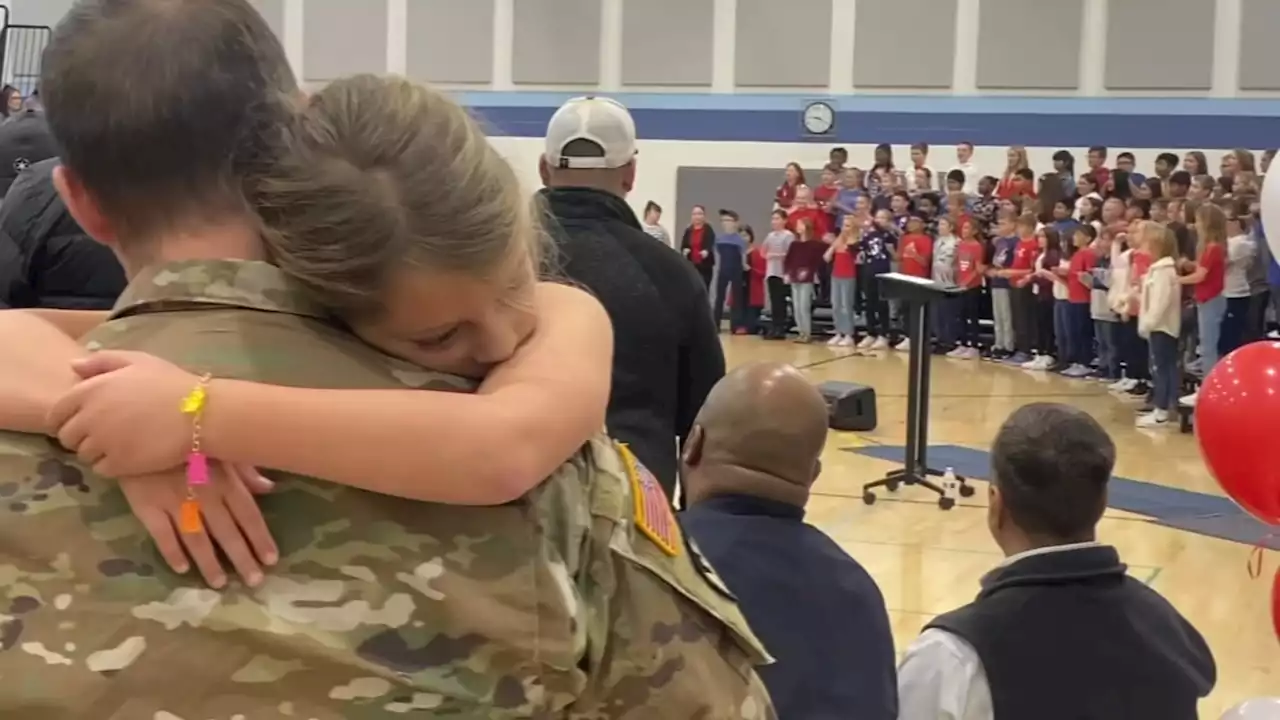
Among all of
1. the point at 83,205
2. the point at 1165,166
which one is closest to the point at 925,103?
the point at 1165,166

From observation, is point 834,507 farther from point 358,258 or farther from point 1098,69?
point 1098,69

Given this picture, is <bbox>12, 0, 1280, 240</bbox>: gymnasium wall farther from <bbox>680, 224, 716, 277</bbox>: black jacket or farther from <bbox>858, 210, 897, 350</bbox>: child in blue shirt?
<bbox>858, 210, 897, 350</bbox>: child in blue shirt

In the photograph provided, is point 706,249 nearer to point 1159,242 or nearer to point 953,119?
point 953,119

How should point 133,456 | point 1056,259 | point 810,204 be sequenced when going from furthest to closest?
point 810,204, point 1056,259, point 133,456

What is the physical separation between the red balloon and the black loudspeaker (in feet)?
9.81

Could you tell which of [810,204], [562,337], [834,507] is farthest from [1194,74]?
[562,337]

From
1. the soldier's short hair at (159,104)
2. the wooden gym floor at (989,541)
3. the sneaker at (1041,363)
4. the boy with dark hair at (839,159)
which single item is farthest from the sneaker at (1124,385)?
the soldier's short hair at (159,104)

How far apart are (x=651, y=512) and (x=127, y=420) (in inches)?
13.5

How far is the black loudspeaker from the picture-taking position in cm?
564

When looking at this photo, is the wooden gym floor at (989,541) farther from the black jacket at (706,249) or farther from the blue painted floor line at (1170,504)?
the black jacket at (706,249)

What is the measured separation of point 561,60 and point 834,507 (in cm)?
1084

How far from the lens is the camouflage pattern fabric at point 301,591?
840 mm

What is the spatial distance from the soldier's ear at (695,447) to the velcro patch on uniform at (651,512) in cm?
110

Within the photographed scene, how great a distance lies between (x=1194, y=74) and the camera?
547 inches
